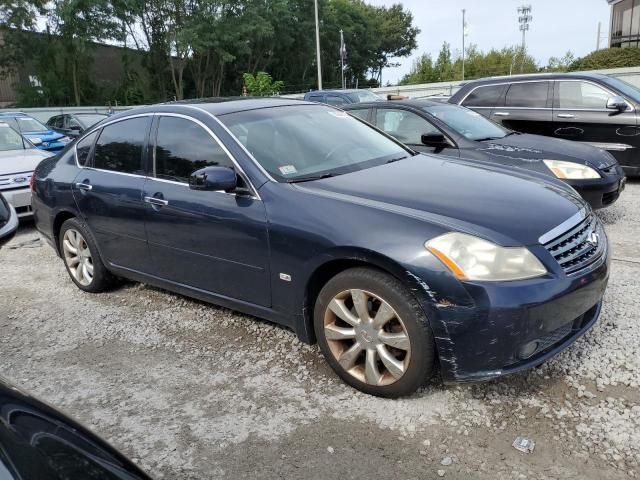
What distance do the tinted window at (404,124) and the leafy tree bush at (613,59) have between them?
26.9 metres

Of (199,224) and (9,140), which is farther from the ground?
(9,140)

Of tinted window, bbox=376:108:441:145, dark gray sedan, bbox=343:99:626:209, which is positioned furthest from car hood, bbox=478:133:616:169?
tinted window, bbox=376:108:441:145

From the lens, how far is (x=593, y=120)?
7.58 metres

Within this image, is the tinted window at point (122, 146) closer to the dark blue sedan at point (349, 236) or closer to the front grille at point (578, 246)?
the dark blue sedan at point (349, 236)

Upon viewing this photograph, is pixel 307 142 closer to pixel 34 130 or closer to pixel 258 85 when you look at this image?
pixel 34 130

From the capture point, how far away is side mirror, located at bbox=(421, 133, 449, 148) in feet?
19.2

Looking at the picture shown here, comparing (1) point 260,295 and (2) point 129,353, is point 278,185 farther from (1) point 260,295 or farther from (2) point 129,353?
(2) point 129,353

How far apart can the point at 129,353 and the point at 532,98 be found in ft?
22.2

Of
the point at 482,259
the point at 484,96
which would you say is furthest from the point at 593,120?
the point at 482,259

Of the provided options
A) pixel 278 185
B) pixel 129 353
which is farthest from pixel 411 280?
pixel 129 353

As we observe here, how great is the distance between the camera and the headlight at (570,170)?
5.63m

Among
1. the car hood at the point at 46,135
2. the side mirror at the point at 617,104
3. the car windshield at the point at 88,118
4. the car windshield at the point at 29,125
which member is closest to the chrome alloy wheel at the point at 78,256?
the side mirror at the point at 617,104

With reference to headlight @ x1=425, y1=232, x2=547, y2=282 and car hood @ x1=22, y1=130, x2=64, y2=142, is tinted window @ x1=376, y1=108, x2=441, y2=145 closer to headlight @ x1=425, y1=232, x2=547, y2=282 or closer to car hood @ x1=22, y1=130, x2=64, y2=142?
headlight @ x1=425, y1=232, x2=547, y2=282

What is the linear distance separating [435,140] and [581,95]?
3.25 m
